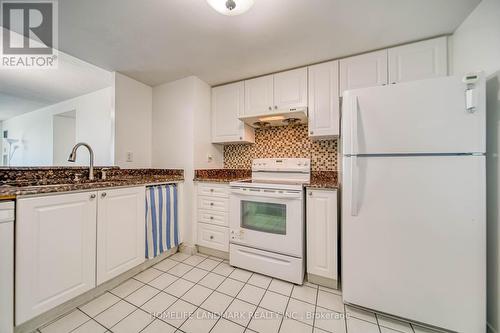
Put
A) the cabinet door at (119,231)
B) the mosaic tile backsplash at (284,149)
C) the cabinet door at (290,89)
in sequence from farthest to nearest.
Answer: the mosaic tile backsplash at (284,149) → the cabinet door at (290,89) → the cabinet door at (119,231)

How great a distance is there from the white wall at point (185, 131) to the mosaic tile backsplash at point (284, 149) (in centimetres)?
36

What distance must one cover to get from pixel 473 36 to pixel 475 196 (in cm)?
117

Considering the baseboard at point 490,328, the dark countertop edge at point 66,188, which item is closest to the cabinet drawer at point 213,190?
the dark countertop edge at point 66,188

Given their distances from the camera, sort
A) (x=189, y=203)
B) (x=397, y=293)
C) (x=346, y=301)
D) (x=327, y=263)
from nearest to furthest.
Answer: (x=397, y=293), (x=346, y=301), (x=327, y=263), (x=189, y=203)

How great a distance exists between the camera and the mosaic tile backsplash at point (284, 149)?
7.09ft

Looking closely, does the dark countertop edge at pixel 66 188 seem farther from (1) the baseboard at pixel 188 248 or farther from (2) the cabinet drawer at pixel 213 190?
(1) the baseboard at pixel 188 248

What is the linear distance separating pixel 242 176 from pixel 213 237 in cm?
90

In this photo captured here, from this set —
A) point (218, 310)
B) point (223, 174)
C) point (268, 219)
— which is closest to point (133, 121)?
point (223, 174)

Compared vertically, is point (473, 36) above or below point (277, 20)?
below

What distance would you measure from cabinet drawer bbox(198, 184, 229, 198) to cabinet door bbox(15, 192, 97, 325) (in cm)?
102

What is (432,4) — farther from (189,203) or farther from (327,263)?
(189,203)

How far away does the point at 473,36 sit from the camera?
1.29 m

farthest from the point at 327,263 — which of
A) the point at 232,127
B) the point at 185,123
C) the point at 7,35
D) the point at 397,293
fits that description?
the point at 7,35

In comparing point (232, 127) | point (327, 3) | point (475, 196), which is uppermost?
point (327, 3)
